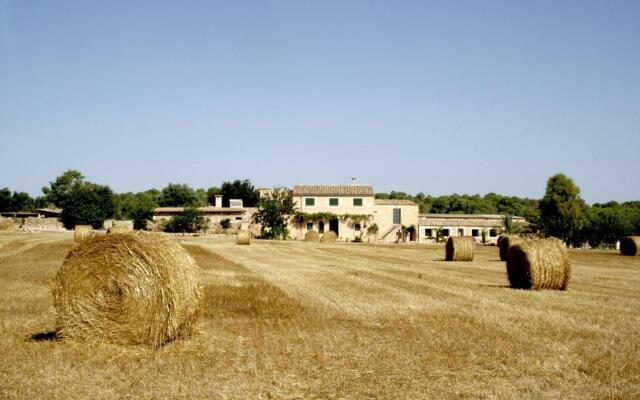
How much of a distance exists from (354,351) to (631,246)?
41.1m

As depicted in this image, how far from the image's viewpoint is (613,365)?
861cm

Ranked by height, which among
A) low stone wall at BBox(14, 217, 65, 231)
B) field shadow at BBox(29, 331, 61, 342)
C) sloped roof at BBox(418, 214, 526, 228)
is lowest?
field shadow at BBox(29, 331, 61, 342)

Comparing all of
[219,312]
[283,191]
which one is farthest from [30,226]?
[219,312]

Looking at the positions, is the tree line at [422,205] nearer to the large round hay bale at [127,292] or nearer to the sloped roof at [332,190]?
the sloped roof at [332,190]

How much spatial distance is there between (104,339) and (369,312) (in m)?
5.68

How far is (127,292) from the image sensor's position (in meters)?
10.3

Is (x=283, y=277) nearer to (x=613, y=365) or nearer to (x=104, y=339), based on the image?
(x=104, y=339)

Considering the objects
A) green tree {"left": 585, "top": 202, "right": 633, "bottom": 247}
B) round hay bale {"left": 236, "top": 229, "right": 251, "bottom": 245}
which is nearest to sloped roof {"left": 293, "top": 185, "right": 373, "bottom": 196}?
round hay bale {"left": 236, "top": 229, "right": 251, "bottom": 245}

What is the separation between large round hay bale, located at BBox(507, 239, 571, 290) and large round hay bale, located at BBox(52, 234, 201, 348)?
11.9 metres

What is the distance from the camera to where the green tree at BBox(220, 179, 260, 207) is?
119625mm

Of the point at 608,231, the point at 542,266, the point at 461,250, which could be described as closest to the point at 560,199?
the point at 608,231

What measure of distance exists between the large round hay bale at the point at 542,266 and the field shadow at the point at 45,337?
13777 mm

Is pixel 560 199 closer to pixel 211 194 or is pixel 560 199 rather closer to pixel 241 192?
pixel 241 192

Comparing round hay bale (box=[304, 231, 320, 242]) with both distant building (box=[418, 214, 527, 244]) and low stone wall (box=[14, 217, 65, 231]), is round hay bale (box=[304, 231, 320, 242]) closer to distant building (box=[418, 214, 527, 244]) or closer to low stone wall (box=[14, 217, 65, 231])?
distant building (box=[418, 214, 527, 244])
